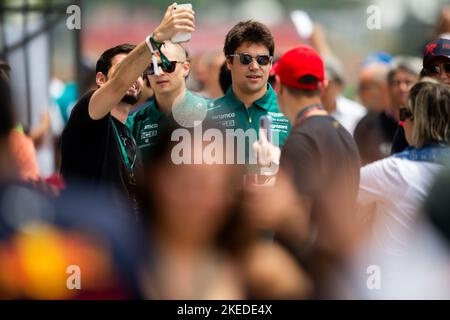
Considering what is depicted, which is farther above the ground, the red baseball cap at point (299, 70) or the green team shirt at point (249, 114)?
the red baseball cap at point (299, 70)

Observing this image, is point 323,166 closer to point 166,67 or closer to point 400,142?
point 400,142

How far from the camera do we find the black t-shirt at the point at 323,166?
3.91 m

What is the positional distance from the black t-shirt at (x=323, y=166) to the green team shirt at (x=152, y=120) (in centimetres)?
62

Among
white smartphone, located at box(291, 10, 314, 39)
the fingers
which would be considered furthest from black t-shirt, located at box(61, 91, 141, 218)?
white smartphone, located at box(291, 10, 314, 39)

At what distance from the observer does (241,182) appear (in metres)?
3.96

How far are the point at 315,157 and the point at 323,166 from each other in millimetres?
57

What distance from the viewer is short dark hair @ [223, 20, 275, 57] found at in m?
4.39

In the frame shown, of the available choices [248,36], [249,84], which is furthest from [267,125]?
[248,36]

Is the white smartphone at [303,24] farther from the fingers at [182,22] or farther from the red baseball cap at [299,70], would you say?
the fingers at [182,22]

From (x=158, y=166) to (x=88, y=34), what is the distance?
3085mm

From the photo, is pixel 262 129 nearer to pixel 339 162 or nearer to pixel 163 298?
pixel 339 162

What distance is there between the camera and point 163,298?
3758 mm

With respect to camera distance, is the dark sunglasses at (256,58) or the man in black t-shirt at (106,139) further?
the dark sunglasses at (256,58)

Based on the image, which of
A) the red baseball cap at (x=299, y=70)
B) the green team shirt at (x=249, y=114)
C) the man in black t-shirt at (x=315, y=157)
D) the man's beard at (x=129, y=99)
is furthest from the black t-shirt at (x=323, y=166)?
the man's beard at (x=129, y=99)
